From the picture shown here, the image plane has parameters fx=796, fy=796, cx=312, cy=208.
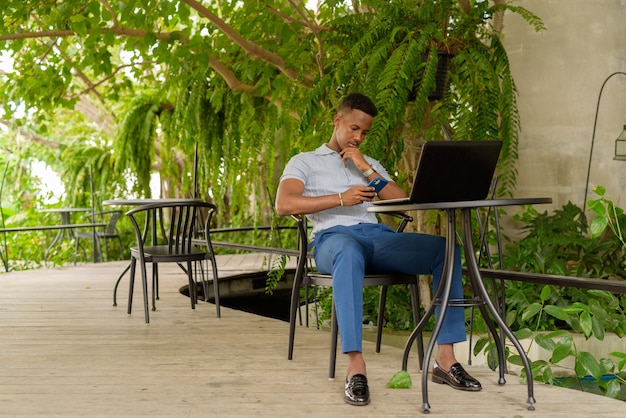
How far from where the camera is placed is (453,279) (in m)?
2.43

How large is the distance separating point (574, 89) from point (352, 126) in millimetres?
2307

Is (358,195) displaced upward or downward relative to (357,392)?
upward

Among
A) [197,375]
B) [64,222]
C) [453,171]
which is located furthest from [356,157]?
[64,222]

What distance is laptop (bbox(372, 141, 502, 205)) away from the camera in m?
2.20

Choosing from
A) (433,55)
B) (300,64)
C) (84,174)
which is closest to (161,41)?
(300,64)

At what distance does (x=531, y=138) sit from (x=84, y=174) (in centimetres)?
601

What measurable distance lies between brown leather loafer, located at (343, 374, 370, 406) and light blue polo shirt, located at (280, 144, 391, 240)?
0.66 metres

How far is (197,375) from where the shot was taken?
2.70m

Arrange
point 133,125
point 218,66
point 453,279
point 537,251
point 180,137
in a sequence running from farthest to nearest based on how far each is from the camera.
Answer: point 133,125 → point 180,137 → point 218,66 → point 537,251 → point 453,279

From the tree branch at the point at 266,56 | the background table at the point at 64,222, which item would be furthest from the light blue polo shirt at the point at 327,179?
the background table at the point at 64,222

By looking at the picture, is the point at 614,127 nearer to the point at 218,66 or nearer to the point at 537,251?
the point at 537,251

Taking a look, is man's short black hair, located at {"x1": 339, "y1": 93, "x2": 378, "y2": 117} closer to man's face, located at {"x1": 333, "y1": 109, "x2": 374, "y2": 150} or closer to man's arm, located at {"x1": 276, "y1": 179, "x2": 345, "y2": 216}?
man's face, located at {"x1": 333, "y1": 109, "x2": 374, "y2": 150}

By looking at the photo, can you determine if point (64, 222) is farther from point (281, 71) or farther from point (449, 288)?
point (449, 288)

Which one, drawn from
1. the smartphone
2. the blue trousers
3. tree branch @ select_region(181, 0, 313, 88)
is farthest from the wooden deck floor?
tree branch @ select_region(181, 0, 313, 88)
